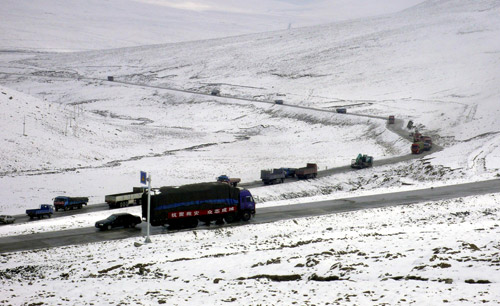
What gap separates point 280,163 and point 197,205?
1597 inches

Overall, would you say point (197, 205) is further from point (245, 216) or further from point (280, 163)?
point (280, 163)

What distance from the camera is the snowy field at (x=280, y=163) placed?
73.8 feet

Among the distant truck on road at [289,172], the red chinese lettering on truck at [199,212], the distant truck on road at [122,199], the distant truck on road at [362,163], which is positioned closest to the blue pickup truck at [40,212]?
the distant truck on road at [122,199]

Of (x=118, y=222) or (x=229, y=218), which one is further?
(x=229, y=218)

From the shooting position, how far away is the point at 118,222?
37.9 metres

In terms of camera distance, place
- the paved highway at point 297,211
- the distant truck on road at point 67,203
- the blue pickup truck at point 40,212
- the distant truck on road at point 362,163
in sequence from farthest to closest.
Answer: the distant truck on road at point 362,163 → the distant truck on road at point 67,203 → the blue pickup truck at point 40,212 → the paved highway at point 297,211

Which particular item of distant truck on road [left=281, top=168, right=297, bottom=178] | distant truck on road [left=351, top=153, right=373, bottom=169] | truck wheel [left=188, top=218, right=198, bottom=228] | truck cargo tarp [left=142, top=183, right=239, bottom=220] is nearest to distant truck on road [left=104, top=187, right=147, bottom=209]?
truck cargo tarp [left=142, top=183, right=239, bottom=220]

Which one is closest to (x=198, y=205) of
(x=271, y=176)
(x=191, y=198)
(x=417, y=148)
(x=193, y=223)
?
(x=191, y=198)

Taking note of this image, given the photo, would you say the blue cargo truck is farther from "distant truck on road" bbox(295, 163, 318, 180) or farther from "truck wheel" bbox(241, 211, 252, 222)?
"distant truck on road" bbox(295, 163, 318, 180)

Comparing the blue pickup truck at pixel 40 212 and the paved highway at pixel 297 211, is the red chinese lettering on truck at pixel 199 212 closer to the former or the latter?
the paved highway at pixel 297 211

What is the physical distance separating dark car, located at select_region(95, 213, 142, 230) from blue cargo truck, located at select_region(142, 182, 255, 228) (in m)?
0.81

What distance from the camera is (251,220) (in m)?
39.5

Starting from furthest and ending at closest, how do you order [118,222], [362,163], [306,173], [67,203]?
[362,163] → [306,173] → [67,203] → [118,222]

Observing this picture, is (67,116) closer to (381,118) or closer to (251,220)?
(381,118)
